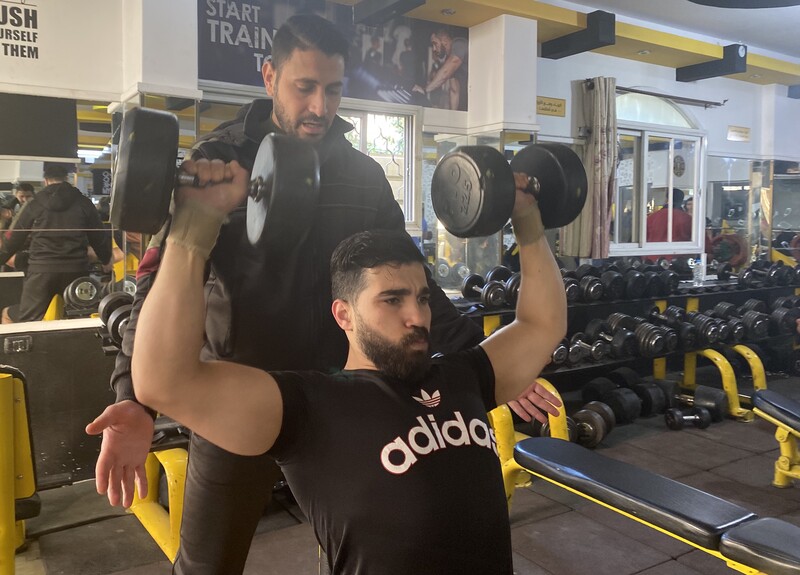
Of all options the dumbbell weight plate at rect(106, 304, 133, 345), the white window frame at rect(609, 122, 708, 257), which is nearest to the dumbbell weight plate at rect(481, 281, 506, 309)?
the dumbbell weight plate at rect(106, 304, 133, 345)

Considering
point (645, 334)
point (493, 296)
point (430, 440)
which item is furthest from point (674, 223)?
point (430, 440)

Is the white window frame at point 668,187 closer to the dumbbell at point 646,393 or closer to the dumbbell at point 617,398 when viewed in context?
the dumbbell at point 646,393

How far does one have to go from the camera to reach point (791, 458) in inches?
108

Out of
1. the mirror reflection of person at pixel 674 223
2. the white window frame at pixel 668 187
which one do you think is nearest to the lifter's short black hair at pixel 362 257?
the white window frame at pixel 668 187

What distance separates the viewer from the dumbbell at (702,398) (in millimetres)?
3566

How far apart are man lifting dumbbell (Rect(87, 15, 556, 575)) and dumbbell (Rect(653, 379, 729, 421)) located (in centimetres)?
265

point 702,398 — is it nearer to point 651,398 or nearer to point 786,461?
point 651,398

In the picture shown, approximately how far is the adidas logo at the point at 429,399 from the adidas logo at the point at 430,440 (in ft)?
0.07

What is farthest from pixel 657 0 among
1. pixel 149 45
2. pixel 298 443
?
pixel 298 443

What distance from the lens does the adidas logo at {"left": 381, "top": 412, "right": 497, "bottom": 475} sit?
0.97 meters

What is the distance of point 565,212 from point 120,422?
84cm

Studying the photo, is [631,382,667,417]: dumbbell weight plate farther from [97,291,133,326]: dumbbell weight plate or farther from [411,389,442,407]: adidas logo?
[411,389,442,407]: adidas logo

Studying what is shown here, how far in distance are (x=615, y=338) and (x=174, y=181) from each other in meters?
3.07

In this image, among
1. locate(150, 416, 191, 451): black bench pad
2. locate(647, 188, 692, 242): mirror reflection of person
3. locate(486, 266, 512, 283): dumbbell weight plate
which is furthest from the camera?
locate(647, 188, 692, 242): mirror reflection of person
